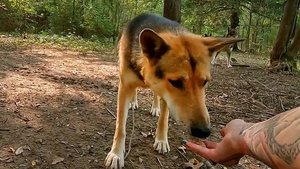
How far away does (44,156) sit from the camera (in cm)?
373

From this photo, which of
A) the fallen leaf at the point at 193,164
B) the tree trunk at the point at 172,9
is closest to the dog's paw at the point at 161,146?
the fallen leaf at the point at 193,164

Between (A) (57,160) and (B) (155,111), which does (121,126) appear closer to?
(A) (57,160)

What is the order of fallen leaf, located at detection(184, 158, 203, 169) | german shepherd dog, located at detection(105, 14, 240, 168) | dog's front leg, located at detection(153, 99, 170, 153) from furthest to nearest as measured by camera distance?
dog's front leg, located at detection(153, 99, 170, 153), fallen leaf, located at detection(184, 158, 203, 169), german shepherd dog, located at detection(105, 14, 240, 168)

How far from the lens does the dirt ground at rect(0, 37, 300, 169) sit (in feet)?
12.6

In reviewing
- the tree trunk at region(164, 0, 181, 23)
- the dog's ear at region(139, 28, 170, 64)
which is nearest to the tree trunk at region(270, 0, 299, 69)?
the tree trunk at region(164, 0, 181, 23)

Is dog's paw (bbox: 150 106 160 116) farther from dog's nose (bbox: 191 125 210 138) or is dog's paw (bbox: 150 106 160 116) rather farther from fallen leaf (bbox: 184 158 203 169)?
dog's nose (bbox: 191 125 210 138)

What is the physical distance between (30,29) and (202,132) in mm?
16538

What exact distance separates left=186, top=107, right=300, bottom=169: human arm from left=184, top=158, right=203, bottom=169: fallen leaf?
6.12 feet

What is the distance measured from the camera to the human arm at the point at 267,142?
1.48m

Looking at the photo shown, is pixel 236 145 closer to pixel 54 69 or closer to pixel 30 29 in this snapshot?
pixel 54 69

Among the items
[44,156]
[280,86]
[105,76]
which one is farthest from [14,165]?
[280,86]

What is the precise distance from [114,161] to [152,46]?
1.24 m

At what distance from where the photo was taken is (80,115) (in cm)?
475

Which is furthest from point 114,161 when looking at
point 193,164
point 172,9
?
point 172,9
